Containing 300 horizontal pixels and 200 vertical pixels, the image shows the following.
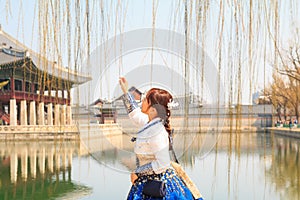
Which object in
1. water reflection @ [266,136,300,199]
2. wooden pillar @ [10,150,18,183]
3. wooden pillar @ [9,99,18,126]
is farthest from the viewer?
wooden pillar @ [9,99,18,126]

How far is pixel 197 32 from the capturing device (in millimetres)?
1185

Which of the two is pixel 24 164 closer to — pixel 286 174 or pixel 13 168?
pixel 13 168

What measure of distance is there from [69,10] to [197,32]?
38 centimetres

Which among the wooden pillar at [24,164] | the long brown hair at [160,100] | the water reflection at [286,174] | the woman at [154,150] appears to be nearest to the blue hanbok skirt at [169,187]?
the woman at [154,150]

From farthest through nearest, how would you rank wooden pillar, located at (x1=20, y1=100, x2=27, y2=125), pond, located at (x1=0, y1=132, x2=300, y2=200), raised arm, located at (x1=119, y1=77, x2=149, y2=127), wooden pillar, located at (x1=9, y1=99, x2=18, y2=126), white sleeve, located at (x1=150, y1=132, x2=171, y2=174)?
wooden pillar, located at (x1=20, y1=100, x2=27, y2=125) → wooden pillar, located at (x1=9, y1=99, x2=18, y2=126) → pond, located at (x1=0, y1=132, x2=300, y2=200) → raised arm, located at (x1=119, y1=77, x2=149, y2=127) → white sleeve, located at (x1=150, y1=132, x2=171, y2=174)

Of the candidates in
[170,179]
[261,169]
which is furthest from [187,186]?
[261,169]

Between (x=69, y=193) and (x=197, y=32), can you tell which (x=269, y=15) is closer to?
(x=197, y=32)

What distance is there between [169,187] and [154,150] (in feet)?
0.43

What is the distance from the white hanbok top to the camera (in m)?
1.32

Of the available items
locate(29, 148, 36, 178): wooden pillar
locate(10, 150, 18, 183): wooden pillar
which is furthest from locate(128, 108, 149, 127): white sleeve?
locate(29, 148, 36, 178): wooden pillar

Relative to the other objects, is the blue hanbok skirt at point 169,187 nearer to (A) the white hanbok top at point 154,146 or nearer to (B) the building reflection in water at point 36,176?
(A) the white hanbok top at point 154,146

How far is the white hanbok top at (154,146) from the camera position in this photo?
4.34 ft

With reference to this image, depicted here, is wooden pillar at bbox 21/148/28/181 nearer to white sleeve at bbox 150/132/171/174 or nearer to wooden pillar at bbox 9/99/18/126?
white sleeve at bbox 150/132/171/174

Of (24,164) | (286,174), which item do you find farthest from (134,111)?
(24,164)
